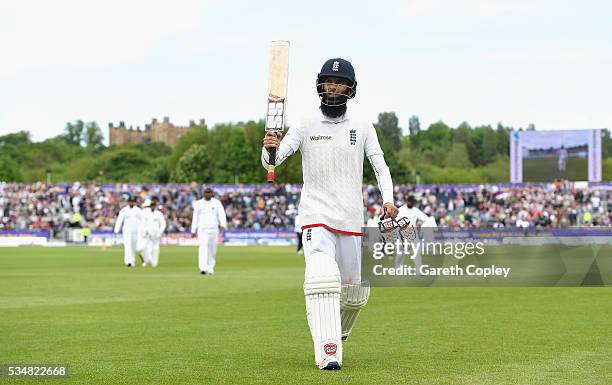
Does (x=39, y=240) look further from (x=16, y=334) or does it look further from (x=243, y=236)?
(x=16, y=334)

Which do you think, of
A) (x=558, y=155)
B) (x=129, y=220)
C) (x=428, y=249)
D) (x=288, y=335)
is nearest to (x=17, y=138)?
(x=558, y=155)

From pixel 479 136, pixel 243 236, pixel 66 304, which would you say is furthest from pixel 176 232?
pixel 479 136

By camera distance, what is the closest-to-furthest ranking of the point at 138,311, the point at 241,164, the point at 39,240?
the point at 138,311
the point at 39,240
the point at 241,164

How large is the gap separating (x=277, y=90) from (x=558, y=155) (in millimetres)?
66418

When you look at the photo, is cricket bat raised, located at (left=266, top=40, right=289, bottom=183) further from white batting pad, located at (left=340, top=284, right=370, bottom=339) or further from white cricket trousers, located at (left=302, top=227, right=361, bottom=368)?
white batting pad, located at (left=340, top=284, right=370, bottom=339)

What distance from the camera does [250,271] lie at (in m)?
31.8

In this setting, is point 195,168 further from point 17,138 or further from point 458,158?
point 17,138

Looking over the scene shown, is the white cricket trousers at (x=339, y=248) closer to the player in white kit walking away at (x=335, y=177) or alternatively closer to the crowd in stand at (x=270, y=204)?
the player in white kit walking away at (x=335, y=177)

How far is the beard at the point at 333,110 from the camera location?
9.85m

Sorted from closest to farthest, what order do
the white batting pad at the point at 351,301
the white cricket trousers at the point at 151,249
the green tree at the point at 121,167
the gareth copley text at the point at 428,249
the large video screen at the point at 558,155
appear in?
the white batting pad at the point at 351,301 < the gareth copley text at the point at 428,249 < the white cricket trousers at the point at 151,249 < the large video screen at the point at 558,155 < the green tree at the point at 121,167

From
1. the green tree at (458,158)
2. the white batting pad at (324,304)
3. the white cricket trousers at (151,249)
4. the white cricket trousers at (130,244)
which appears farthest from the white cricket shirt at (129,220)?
the green tree at (458,158)

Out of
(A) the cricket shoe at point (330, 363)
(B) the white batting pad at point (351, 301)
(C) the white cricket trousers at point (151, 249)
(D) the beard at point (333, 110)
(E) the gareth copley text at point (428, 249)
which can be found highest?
(D) the beard at point (333, 110)

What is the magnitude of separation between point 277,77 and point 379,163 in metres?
1.26

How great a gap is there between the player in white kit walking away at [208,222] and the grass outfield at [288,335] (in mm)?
6057
